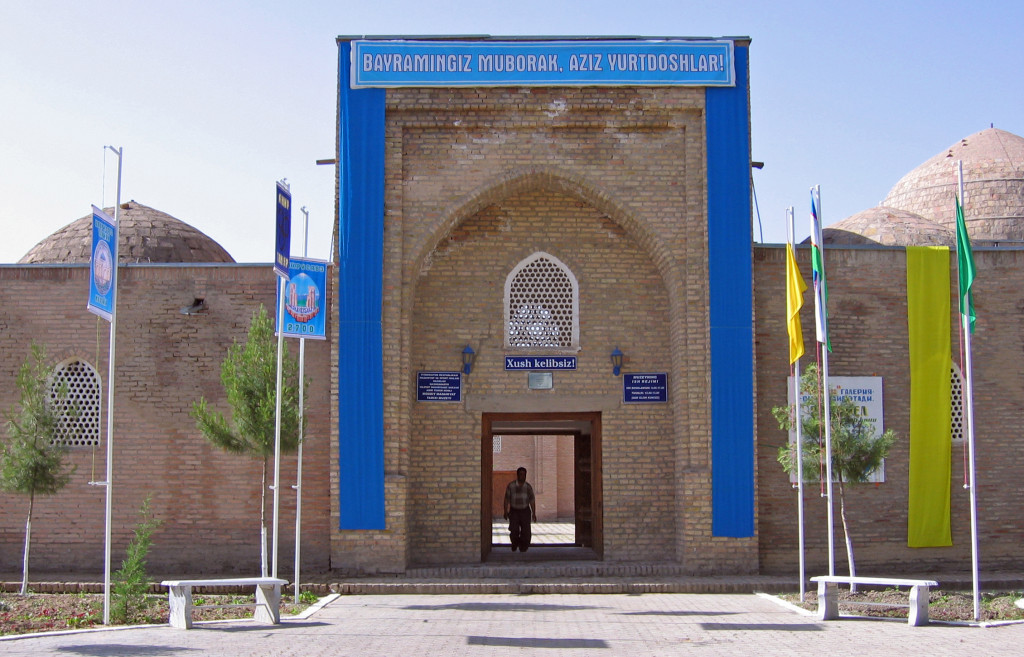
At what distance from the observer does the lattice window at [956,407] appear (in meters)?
14.5

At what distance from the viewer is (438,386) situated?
14.5 metres

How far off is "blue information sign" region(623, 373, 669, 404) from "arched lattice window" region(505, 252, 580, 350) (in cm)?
90

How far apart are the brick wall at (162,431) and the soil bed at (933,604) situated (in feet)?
21.7

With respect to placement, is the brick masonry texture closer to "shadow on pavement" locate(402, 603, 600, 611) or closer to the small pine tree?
"shadow on pavement" locate(402, 603, 600, 611)

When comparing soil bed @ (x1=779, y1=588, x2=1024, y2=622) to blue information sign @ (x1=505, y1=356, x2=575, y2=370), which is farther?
blue information sign @ (x1=505, y1=356, x2=575, y2=370)

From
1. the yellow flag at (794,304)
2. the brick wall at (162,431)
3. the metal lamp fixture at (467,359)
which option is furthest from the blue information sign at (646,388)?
the brick wall at (162,431)

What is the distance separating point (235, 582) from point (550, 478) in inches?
829

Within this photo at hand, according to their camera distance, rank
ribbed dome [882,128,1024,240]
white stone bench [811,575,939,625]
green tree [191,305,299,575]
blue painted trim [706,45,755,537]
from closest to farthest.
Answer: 1. white stone bench [811,575,939,625]
2. green tree [191,305,299,575]
3. blue painted trim [706,45,755,537]
4. ribbed dome [882,128,1024,240]

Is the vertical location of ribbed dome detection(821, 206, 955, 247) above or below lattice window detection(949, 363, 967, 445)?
above

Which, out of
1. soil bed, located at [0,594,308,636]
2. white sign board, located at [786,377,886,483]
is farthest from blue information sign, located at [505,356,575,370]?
soil bed, located at [0,594,308,636]

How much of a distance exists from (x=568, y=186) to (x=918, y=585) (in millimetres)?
6949

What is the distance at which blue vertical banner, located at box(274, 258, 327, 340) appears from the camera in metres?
12.1

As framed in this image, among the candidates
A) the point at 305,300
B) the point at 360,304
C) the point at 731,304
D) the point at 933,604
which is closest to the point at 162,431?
the point at 360,304

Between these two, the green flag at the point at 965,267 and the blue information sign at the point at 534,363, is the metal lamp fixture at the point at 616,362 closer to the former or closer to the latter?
Result: the blue information sign at the point at 534,363
